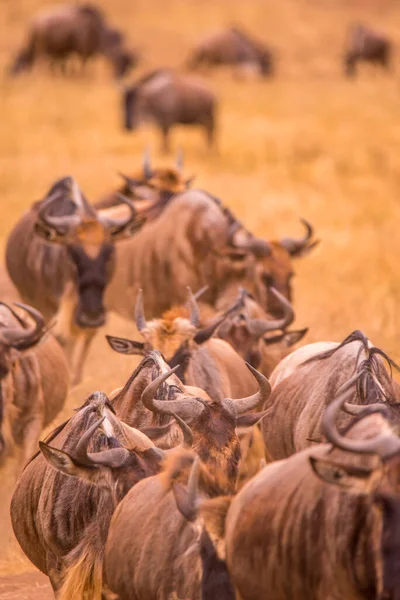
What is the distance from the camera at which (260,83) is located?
115 feet

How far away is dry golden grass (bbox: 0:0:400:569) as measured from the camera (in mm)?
14141

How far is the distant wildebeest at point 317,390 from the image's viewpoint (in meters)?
5.99

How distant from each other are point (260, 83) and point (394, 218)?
17.7 m

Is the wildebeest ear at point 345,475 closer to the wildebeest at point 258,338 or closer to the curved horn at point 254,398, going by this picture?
the curved horn at point 254,398

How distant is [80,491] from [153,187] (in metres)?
6.77

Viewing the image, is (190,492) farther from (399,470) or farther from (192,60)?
(192,60)

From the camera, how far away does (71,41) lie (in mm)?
35219

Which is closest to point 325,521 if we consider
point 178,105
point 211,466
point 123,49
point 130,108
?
point 211,466

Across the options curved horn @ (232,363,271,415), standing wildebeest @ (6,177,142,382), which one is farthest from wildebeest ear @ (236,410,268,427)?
standing wildebeest @ (6,177,142,382)

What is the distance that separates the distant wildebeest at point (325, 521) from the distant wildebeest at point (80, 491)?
20.9 inches

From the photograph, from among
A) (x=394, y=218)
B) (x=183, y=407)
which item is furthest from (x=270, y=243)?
(x=394, y=218)

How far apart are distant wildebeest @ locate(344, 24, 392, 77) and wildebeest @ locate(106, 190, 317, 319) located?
25.2m

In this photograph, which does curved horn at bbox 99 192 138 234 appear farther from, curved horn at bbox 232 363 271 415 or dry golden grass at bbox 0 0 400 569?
curved horn at bbox 232 363 271 415

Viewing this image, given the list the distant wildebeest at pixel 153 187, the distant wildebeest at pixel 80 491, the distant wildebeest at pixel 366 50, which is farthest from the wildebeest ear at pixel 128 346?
the distant wildebeest at pixel 366 50
